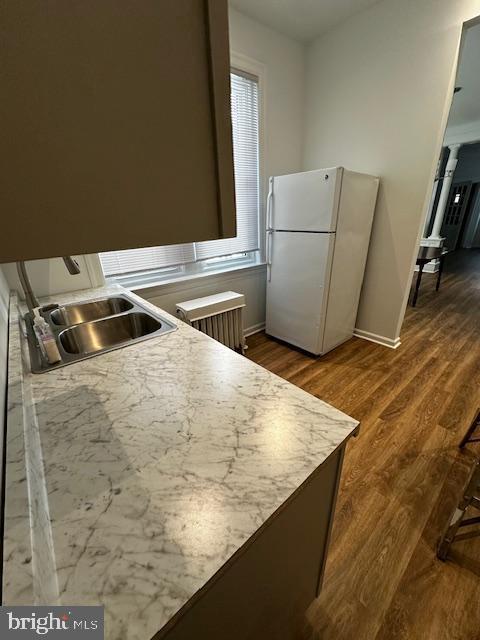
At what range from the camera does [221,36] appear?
33 cm

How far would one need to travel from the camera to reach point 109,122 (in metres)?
0.29

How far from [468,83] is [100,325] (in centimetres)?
481

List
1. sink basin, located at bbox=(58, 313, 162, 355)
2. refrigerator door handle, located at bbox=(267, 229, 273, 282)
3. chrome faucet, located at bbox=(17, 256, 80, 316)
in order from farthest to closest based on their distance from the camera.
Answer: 1. refrigerator door handle, located at bbox=(267, 229, 273, 282)
2. sink basin, located at bbox=(58, 313, 162, 355)
3. chrome faucet, located at bbox=(17, 256, 80, 316)

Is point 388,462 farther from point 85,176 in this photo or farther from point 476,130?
point 476,130

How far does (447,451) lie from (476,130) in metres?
5.98

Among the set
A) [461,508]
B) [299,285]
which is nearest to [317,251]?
[299,285]

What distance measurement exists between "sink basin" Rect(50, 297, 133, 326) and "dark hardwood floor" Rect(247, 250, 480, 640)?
4.59 ft

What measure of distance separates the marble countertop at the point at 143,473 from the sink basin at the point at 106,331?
0.34m

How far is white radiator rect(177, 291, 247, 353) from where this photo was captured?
223 cm

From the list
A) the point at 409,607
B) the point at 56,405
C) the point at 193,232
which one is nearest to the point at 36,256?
the point at 193,232

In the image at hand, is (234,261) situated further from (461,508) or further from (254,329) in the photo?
(461,508)

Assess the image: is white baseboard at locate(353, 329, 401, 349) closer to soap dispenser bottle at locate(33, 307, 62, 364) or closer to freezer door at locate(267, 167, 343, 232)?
freezer door at locate(267, 167, 343, 232)

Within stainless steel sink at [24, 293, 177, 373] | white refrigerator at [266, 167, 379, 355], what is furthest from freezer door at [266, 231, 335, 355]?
stainless steel sink at [24, 293, 177, 373]

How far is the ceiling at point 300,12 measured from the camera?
1992mm
